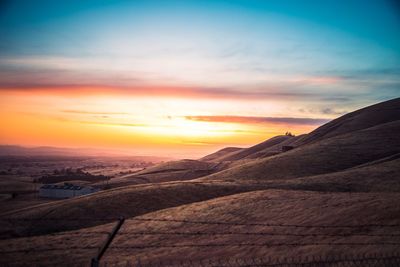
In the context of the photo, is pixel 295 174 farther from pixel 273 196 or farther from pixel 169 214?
pixel 169 214

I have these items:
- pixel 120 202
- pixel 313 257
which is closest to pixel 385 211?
pixel 313 257

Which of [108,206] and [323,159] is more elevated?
[323,159]

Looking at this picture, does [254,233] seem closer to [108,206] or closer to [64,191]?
[108,206]

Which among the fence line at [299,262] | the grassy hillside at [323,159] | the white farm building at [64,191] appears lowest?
the white farm building at [64,191]

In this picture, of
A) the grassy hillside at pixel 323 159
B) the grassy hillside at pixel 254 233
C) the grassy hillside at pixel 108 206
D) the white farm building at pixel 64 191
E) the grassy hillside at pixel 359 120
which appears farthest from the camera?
the grassy hillside at pixel 359 120

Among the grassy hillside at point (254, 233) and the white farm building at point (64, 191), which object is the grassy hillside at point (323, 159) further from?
the grassy hillside at point (254, 233)

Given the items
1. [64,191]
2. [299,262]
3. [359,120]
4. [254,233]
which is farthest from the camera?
[359,120]

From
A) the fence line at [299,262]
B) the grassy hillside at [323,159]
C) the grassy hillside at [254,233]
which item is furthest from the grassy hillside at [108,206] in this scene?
the grassy hillside at [323,159]

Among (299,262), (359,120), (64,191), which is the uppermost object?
(359,120)

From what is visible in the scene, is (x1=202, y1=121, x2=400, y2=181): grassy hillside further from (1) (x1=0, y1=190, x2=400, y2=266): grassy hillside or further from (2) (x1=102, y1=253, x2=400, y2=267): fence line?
(2) (x1=102, y1=253, x2=400, y2=267): fence line

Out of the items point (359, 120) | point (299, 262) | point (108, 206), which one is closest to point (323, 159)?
point (108, 206)

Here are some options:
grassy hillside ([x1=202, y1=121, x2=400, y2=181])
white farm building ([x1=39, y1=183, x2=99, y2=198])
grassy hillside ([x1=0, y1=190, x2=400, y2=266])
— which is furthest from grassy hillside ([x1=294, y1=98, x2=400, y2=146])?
grassy hillside ([x1=0, y1=190, x2=400, y2=266])
